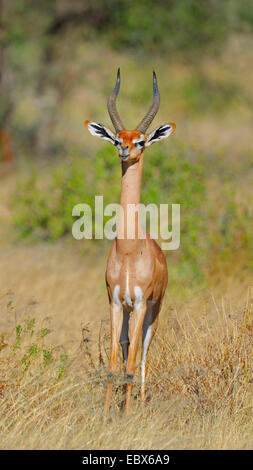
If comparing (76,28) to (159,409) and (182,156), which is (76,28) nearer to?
(182,156)

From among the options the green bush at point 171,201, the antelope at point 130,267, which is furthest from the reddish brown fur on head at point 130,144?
the green bush at point 171,201

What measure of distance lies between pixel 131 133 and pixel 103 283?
480 centimetres

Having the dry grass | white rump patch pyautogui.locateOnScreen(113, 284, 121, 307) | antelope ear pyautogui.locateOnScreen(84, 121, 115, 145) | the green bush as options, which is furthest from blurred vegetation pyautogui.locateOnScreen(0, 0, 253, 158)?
white rump patch pyautogui.locateOnScreen(113, 284, 121, 307)

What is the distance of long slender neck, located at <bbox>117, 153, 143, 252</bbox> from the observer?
17.9 ft

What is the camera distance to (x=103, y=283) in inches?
393

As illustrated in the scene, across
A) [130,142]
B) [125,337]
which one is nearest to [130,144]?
[130,142]

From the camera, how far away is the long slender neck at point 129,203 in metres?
5.45

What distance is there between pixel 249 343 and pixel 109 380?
49.9 inches

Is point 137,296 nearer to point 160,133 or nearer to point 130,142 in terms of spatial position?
point 130,142

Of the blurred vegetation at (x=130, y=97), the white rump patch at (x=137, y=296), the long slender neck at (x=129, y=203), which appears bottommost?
the white rump patch at (x=137, y=296)

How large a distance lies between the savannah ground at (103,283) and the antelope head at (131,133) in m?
1.52

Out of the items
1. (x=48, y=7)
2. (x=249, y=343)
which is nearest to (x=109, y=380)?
(x=249, y=343)

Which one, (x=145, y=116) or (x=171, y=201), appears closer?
(x=145, y=116)

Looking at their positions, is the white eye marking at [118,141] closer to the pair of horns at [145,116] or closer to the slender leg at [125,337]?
the pair of horns at [145,116]
